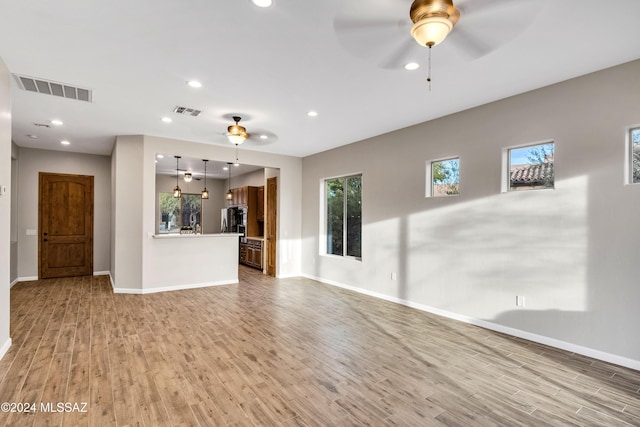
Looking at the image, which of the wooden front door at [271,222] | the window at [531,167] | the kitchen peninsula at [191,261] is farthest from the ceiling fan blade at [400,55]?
the wooden front door at [271,222]

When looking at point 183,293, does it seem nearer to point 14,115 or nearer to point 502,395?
point 14,115

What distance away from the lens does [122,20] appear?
247 cm

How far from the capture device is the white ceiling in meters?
2.36

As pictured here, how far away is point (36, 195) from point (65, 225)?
0.84 metres

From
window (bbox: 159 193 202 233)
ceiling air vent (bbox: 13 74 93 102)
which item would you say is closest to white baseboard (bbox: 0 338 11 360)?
ceiling air vent (bbox: 13 74 93 102)

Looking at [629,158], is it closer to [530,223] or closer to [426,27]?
[530,223]

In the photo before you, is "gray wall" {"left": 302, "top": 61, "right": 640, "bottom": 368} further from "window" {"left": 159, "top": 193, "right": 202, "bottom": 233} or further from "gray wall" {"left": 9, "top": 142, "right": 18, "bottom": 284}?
"window" {"left": 159, "top": 193, "right": 202, "bottom": 233}

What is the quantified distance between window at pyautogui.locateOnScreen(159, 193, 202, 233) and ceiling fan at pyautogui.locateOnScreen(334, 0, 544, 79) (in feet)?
33.5

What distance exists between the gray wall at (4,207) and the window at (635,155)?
6043mm

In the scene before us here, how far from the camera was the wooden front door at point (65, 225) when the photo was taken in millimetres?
7238

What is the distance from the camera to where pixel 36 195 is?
7137 millimetres

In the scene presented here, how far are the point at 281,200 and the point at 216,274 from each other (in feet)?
7.19

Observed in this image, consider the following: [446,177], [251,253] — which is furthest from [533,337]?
[251,253]

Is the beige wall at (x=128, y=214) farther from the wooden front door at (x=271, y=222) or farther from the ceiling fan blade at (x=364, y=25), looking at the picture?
the ceiling fan blade at (x=364, y=25)
